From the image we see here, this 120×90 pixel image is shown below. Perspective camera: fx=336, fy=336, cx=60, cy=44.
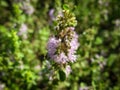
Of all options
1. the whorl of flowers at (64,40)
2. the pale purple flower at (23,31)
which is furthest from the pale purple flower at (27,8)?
the whorl of flowers at (64,40)

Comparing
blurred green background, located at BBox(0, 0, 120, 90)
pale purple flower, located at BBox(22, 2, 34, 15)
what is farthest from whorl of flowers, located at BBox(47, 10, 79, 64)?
pale purple flower, located at BBox(22, 2, 34, 15)

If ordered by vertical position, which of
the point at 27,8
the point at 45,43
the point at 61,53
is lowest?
the point at 61,53

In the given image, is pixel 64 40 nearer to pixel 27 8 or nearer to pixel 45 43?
pixel 45 43

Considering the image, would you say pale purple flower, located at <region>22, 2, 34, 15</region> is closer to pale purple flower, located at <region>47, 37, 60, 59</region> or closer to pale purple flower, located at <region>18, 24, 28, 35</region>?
pale purple flower, located at <region>18, 24, 28, 35</region>

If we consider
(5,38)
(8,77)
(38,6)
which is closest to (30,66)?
(8,77)

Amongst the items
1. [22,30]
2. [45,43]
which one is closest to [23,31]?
[22,30]

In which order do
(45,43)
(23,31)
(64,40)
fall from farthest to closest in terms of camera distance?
(45,43), (23,31), (64,40)
